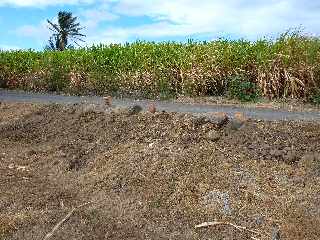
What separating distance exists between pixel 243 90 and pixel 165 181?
590 centimetres

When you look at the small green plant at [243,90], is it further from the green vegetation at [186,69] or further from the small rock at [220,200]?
the small rock at [220,200]

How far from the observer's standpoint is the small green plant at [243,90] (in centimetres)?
1236

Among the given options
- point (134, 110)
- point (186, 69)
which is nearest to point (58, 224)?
point (134, 110)

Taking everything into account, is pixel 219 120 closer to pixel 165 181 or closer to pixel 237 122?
pixel 237 122

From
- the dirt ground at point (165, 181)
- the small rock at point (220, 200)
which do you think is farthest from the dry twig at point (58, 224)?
the small rock at point (220, 200)

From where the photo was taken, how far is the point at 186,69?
1374 centimetres

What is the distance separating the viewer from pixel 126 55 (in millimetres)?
15555

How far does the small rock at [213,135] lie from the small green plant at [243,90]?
4.67 metres

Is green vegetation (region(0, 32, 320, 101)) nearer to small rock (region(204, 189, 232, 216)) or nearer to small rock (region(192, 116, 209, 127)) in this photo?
small rock (region(192, 116, 209, 127))

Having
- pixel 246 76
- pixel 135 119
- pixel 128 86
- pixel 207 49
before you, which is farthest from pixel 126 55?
pixel 135 119

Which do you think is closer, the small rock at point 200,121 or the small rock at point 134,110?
the small rock at point 200,121

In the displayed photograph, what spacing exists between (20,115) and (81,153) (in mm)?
3435

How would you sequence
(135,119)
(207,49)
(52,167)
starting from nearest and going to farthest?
1. (52,167)
2. (135,119)
3. (207,49)

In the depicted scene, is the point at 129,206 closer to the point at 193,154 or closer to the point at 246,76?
the point at 193,154
